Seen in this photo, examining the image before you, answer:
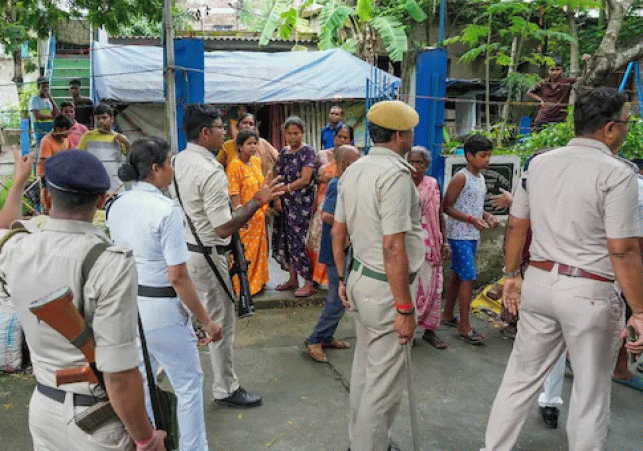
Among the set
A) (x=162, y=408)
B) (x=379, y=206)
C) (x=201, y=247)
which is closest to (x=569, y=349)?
(x=379, y=206)

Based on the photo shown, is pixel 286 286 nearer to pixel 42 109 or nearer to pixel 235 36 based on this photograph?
pixel 42 109

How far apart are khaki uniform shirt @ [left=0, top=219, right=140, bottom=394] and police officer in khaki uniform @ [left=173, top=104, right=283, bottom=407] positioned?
5.40 ft

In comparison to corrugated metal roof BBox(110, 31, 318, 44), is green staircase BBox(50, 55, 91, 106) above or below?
below

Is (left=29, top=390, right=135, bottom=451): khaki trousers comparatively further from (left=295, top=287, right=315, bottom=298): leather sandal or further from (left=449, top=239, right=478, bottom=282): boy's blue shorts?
(left=295, top=287, right=315, bottom=298): leather sandal

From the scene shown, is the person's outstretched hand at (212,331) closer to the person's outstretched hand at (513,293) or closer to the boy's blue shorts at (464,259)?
the person's outstretched hand at (513,293)

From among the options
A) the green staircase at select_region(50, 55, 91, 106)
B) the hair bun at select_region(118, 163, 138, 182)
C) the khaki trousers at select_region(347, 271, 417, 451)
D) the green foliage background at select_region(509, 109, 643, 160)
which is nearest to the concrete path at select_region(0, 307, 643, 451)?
the khaki trousers at select_region(347, 271, 417, 451)

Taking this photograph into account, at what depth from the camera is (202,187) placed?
3592 millimetres

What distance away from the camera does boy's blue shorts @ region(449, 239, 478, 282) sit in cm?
530

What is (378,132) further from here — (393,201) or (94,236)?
(94,236)

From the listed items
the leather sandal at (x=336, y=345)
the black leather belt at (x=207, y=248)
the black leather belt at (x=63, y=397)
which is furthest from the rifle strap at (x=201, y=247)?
the black leather belt at (x=63, y=397)

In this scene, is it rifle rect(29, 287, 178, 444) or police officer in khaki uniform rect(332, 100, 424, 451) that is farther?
police officer in khaki uniform rect(332, 100, 424, 451)

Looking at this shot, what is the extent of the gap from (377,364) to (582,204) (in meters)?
1.30

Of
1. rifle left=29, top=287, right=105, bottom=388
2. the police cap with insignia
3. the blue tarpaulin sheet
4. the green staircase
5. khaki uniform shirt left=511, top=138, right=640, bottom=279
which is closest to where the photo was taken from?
rifle left=29, top=287, right=105, bottom=388

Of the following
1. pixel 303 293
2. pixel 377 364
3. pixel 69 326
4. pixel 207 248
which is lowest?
pixel 303 293
